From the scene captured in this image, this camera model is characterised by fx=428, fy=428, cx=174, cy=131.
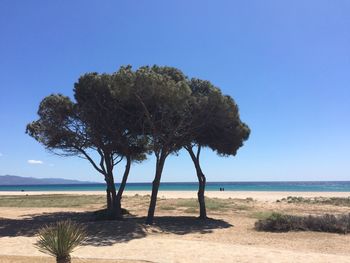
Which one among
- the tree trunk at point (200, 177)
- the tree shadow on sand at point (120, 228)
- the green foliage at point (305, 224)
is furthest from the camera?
the tree trunk at point (200, 177)

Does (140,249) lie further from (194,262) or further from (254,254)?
(254,254)

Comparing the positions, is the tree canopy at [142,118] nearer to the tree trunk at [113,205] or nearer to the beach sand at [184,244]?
the tree trunk at [113,205]

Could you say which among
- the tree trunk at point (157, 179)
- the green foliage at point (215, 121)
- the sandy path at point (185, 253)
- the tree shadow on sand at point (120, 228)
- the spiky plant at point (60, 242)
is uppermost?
the green foliage at point (215, 121)

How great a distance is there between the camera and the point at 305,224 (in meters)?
18.1

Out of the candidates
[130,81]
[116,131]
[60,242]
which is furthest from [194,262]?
[116,131]

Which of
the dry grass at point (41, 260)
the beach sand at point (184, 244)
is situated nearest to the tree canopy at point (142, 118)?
the beach sand at point (184, 244)

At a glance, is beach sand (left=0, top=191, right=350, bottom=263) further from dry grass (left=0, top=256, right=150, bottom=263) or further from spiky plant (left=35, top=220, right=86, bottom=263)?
spiky plant (left=35, top=220, right=86, bottom=263)

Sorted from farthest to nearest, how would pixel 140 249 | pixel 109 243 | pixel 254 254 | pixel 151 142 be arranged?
pixel 151 142
pixel 109 243
pixel 140 249
pixel 254 254

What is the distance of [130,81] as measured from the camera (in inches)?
701

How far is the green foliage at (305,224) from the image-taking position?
1761 centimetres

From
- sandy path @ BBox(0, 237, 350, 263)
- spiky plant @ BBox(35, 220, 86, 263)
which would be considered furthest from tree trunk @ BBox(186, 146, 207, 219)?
spiky plant @ BBox(35, 220, 86, 263)

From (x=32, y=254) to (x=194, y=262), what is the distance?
474 cm

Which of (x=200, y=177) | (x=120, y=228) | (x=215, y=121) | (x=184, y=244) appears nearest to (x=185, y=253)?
(x=184, y=244)

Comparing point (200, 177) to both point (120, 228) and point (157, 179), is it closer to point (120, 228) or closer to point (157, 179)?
point (157, 179)
